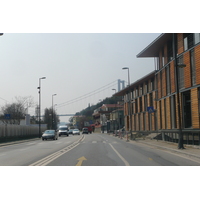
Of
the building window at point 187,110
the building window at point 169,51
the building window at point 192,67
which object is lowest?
the building window at point 187,110

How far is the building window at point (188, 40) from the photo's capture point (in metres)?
23.9

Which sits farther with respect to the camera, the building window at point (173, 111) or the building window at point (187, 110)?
the building window at point (173, 111)

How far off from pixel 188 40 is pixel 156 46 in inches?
406

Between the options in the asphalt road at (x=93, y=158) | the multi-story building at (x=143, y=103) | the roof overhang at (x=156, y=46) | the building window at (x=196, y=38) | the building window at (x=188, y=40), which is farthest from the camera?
the multi-story building at (x=143, y=103)

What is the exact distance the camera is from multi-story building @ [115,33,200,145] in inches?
883

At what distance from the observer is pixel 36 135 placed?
59.5 m

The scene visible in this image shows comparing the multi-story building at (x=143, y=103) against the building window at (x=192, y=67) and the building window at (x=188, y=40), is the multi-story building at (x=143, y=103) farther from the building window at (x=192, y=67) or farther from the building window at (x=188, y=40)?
the building window at (x=192, y=67)

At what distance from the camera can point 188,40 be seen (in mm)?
24609

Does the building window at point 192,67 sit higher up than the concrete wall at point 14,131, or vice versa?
the building window at point 192,67

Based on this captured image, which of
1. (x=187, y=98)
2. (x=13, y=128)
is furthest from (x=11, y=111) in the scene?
(x=187, y=98)

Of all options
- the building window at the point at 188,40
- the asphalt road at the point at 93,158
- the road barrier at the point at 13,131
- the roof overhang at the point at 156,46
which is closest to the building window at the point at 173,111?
the building window at the point at 188,40

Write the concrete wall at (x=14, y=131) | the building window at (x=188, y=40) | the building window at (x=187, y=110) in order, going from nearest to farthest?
the building window at (x=188, y=40) → the building window at (x=187, y=110) → the concrete wall at (x=14, y=131)

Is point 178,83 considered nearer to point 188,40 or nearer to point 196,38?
point 188,40
